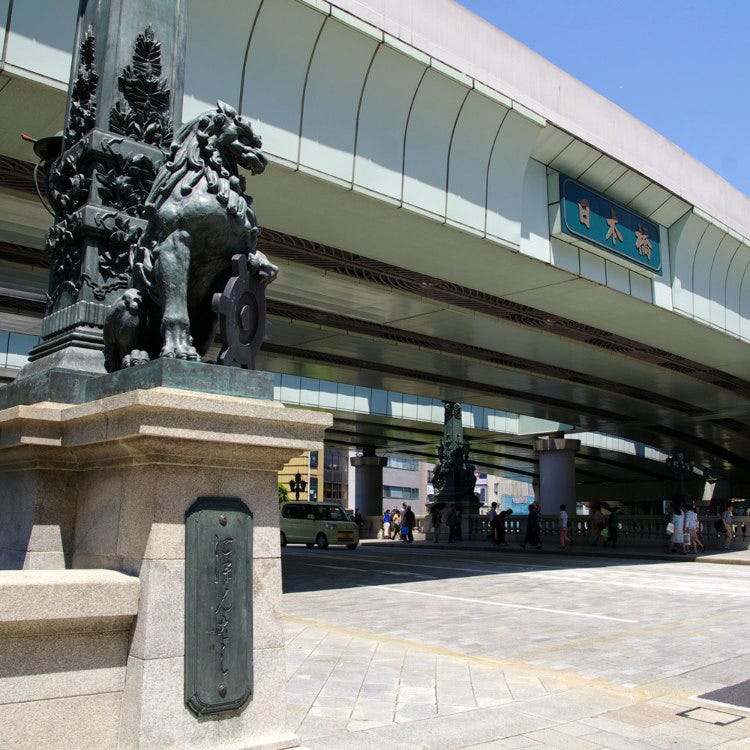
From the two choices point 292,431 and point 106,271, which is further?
point 106,271

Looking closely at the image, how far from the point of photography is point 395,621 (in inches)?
421

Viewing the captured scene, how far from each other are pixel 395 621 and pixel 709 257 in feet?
43.4

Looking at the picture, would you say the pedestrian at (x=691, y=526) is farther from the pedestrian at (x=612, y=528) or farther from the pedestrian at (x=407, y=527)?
the pedestrian at (x=407, y=527)

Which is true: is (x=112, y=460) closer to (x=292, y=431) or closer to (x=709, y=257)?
(x=292, y=431)

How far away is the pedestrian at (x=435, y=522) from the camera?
34094 mm

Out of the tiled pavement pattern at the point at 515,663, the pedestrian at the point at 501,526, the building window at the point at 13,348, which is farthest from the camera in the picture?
the pedestrian at the point at 501,526

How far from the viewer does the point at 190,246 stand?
13.6 feet

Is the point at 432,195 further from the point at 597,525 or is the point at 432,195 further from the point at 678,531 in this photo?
the point at 597,525

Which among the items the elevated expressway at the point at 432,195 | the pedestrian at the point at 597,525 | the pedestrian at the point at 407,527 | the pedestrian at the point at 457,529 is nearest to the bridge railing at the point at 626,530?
the pedestrian at the point at 597,525

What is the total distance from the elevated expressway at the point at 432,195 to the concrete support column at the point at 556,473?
35.2 ft

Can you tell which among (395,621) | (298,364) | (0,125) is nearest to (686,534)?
(298,364)

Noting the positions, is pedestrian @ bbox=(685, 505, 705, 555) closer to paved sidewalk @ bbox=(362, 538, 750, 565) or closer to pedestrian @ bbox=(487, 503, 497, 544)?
paved sidewalk @ bbox=(362, 538, 750, 565)

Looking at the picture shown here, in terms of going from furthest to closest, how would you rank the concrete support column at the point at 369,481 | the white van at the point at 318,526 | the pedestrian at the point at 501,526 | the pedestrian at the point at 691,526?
the concrete support column at the point at 369,481 < the pedestrian at the point at 501,526 < the white van at the point at 318,526 < the pedestrian at the point at 691,526

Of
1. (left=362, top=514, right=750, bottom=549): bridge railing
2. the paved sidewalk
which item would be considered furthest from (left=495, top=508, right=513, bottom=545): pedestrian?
(left=362, top=514, right=750, bottom=549): bridge railing
